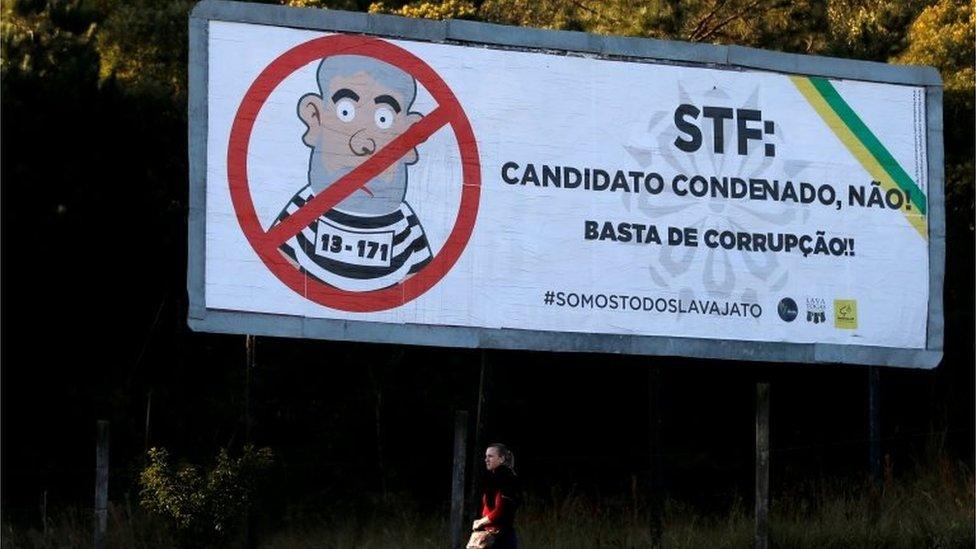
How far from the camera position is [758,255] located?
14531 mm

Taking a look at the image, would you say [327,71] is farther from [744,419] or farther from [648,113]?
[744,419]

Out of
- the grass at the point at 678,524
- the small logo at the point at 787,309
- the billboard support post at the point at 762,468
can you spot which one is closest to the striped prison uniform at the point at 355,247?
the grass at the point at 678,524

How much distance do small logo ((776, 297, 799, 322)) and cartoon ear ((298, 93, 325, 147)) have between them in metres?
4.26

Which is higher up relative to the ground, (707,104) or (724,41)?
(724,41)

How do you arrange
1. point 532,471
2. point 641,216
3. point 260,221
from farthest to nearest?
point 532,471 → point 641,216 → point 260,221

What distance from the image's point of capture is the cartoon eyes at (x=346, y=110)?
1381 centimetres

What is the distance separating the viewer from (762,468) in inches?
524

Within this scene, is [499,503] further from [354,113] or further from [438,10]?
[438,10]

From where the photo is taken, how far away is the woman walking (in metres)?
11.4

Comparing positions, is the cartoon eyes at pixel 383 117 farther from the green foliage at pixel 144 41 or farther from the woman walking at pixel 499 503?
the green foliage at pixel 144 41

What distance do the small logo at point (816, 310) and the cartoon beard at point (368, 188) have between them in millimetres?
3715

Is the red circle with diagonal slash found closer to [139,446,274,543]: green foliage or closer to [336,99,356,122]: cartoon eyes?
[336,99,356,122]: cartoon eyes

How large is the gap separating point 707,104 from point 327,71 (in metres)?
3.39

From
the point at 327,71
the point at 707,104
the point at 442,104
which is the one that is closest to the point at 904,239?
the point at 707,104
